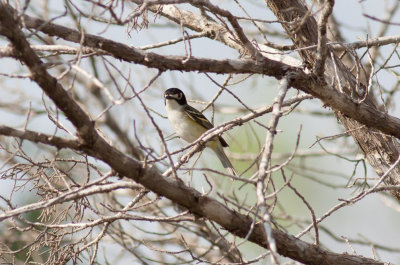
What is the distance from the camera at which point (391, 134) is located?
495 centimetres

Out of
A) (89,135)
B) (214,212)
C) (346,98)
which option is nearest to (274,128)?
(214,212)

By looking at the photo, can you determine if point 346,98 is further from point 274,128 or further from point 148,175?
point 148,175

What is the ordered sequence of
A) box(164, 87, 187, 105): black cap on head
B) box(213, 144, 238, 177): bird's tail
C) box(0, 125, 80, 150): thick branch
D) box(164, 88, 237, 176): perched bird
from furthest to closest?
box(164, 87, 187, 105): black cap on head, box(164, 88, 237, 176): perched bird, box(213, 144, 238, 177): bird's tail, box(0, 125, 80, 150): thick branch

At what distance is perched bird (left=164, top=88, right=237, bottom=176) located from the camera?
26.7 ft

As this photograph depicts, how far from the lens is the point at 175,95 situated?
8398 millimetres

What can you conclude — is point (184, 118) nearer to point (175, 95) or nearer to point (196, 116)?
point (196, 116)

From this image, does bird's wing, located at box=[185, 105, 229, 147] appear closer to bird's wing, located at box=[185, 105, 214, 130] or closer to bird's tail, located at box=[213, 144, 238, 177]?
bird's wing, located at box=[185, 105, 214, 130]

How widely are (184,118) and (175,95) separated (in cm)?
35

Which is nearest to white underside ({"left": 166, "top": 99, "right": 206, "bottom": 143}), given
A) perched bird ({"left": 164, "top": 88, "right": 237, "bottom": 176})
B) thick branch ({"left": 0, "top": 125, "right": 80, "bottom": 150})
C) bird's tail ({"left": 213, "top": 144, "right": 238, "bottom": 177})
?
perched bird ({"left": 164, "top": 88, "right": 237, "bottom": 176})

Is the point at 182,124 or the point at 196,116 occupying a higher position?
the point at 196,116

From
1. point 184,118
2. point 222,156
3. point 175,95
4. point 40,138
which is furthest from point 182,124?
point 40,138

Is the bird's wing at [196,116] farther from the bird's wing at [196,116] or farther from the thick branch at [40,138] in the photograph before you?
the thick branch at [40,138]

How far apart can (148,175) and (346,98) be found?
72.6 inches

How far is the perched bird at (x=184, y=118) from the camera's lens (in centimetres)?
813
